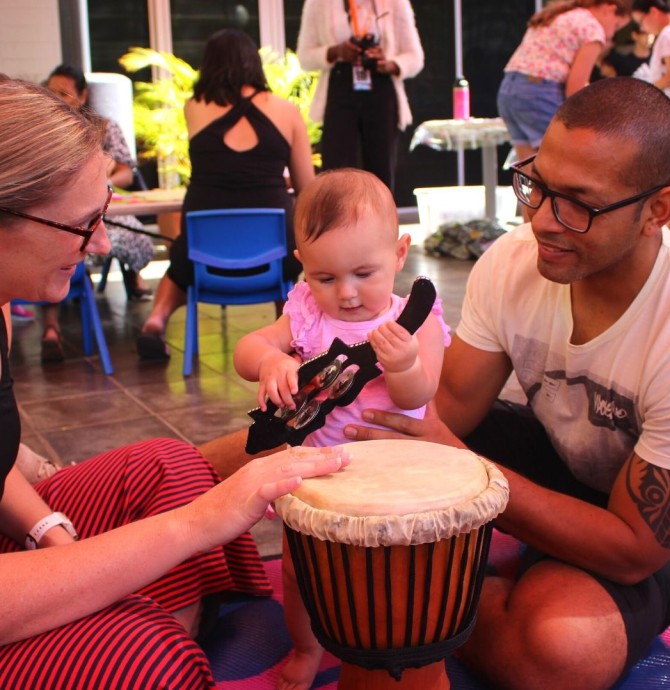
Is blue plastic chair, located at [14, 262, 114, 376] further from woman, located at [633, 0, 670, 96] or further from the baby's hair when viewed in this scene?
woman, located at [633, 0, 670, 96]

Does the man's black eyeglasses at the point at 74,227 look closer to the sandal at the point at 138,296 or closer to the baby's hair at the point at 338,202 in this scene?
the baby's hair at the point at 338,202

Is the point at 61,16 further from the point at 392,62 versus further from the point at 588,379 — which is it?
the point at 588,379

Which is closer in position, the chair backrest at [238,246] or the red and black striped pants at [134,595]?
the red and black striped pants at [134,595]

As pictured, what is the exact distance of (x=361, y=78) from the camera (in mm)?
5379

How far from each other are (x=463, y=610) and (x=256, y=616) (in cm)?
81

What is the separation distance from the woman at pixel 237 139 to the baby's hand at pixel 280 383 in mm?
2797

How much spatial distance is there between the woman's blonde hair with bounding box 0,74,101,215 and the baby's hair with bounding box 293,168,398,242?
1.41 ft

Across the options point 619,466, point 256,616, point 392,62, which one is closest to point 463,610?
point 619,466

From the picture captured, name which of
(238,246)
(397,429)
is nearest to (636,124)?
(397,429)

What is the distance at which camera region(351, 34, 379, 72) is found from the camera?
5.30m

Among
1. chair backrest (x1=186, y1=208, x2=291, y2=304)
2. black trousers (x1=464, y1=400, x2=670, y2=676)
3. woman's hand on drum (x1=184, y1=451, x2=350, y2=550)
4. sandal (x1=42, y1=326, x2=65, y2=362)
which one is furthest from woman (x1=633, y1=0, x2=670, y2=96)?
woman's hand on drum (x1=184, y1=451, x2=350, y2=550)

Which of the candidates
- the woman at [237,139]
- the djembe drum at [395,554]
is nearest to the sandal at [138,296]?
the woman at [237,139]

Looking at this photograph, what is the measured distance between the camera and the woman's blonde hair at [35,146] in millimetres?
1524

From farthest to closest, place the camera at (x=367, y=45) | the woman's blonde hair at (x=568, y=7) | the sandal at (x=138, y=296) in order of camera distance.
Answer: the sandal at (x=138, y=296), the woman's blonde hair at (x=568, y=7), the camera at (x=367, y=45)
